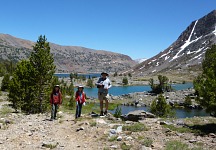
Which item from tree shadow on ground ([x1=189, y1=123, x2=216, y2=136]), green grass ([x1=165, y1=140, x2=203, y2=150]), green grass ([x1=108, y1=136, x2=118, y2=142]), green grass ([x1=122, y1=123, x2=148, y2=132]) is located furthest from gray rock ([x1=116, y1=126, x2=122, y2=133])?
tree shadow on ground ([x1=189, y1=123, x2=216, y2=136])

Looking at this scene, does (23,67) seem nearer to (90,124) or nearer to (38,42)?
(38,42)

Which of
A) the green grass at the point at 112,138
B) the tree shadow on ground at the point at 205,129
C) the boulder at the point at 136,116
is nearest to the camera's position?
the green grass at the point at 112,138

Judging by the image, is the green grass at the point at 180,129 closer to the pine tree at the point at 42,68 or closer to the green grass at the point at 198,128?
the green grass at the point at 198,128

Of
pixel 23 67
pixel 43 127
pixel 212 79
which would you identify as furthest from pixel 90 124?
pixel 23 67

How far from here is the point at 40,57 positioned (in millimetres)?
37312

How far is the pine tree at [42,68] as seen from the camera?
37219 mm

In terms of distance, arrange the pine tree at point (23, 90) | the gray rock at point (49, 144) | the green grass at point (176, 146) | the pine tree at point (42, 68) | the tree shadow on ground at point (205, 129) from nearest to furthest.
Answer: the green grass at point (176, 146) → the gray rock at point (49, 144) → the tree shadow on ground at point (205, 129) → the pine tree at point (42, 68) → the pine tree at point (23, 90)

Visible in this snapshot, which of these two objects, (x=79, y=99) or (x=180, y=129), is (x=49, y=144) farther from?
(x=180, y=129)

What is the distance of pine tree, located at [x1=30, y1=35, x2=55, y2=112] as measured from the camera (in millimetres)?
37219

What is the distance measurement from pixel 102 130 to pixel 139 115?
541 centimetres

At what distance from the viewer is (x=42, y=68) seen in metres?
37.2

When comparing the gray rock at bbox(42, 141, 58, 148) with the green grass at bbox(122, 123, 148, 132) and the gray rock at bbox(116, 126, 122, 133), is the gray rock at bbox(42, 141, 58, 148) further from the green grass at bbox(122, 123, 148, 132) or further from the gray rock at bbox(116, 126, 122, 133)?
the green grass at bbox(122, 123, 148, 132)

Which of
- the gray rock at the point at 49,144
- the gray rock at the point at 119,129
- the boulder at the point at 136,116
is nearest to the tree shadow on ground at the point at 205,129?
the boulder at the point at 136,116

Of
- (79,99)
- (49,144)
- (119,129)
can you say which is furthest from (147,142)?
(79,99)
